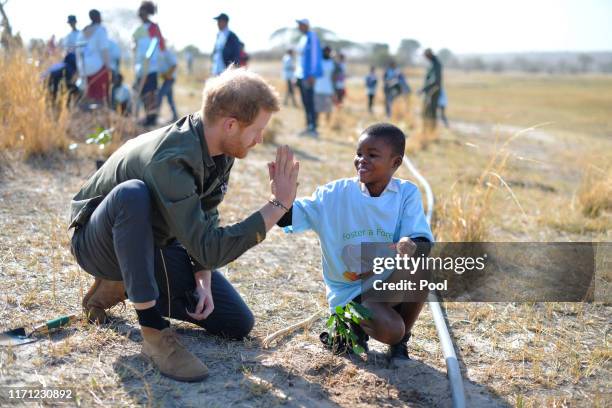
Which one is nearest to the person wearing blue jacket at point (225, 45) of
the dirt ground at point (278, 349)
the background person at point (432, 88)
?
the background person at point (432, 88)

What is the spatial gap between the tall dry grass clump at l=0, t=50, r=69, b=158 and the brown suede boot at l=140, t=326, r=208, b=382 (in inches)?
157

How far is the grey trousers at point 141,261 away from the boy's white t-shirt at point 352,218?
Result: 0.51 metres

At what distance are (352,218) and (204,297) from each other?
771 mm

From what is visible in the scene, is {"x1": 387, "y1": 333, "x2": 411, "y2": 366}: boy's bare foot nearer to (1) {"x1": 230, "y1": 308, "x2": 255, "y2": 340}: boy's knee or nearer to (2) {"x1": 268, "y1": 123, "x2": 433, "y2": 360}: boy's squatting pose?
(2) {"x1": 268, "y1": 123, "x2": 433, "y2": 360}: boy's squatting pose

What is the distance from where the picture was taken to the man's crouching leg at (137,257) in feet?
8.67

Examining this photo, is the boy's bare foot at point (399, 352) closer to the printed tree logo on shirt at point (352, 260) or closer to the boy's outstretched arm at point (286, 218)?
the printed tree logo on shirt at point (352, 260)

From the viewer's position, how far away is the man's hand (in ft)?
10.1

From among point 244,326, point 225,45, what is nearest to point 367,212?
point 244,326

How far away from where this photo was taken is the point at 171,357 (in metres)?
2.75

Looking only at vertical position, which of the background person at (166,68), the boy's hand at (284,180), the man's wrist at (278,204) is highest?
the background person at (166,68)

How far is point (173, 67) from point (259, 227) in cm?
780

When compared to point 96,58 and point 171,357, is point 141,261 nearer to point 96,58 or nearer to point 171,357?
point 171,357

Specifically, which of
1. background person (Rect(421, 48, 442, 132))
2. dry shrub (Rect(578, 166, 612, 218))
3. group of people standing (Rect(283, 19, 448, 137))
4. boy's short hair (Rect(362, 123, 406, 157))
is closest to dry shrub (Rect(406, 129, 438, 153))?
group of people standing (Rect(283, 19, 448, 137))

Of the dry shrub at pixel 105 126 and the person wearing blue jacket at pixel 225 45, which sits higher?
the person wearing blue jacket at pixel 225 45
